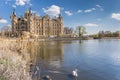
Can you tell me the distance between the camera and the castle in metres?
113

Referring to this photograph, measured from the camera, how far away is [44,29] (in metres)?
124

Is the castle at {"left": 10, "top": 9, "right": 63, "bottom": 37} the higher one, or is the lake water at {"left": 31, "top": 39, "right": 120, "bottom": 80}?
the castle at {"left": 10, "top": 9, "right": 63, "bottom": 37}

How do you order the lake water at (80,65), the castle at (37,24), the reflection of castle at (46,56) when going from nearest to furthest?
the lake water at (80,65), the reflection of castle at (46,56), the castle at (37,24)

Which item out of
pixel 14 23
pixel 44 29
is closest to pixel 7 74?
pixel 14 23

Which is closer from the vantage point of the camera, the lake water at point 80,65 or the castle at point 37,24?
the lake water at point 80,65

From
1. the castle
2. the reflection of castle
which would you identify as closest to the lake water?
the reflection of castle

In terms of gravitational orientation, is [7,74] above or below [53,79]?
above

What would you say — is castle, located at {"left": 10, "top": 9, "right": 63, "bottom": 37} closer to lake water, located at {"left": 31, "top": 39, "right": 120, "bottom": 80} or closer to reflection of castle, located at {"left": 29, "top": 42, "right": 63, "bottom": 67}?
reflection of castle, located at {"left": 29, "top": 42, "right": 63, "bottom": 67}

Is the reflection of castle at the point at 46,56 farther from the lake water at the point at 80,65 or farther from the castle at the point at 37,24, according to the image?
the castle at the point at 37,24

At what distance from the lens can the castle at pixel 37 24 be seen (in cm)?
11344

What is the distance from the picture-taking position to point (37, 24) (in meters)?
122

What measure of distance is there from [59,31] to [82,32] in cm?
1616

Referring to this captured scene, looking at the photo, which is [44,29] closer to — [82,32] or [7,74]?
[82,32]

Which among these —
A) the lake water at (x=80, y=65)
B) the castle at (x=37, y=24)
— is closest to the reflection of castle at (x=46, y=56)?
the lake water at (x=80, y=65)
